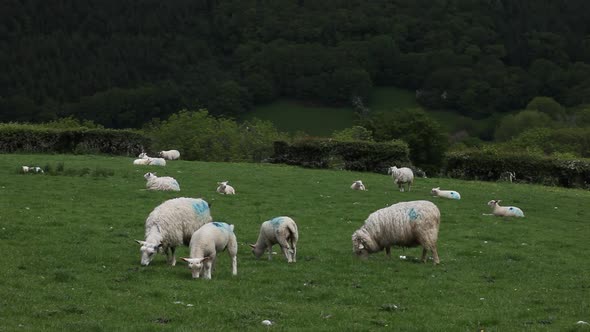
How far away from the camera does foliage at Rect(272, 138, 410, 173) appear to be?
53.3 m

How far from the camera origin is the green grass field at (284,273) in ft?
46.3

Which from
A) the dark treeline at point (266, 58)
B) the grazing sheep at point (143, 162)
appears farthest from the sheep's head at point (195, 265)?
the dark treeline at point (266, 58)

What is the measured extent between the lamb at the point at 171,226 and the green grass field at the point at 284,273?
46 centimetres

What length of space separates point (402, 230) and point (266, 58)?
6493 inches

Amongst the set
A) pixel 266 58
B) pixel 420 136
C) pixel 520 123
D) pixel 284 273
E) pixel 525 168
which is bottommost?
pixel 284 273

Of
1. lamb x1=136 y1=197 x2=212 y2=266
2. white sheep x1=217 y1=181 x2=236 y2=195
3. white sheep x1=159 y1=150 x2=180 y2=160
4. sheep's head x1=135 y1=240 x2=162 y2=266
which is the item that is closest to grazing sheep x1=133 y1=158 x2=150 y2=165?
white sheep x1=159 y1=150 x2=180 y2=160

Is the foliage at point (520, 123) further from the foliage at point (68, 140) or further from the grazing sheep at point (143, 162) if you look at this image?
the grazing sheep at point (143, 162)

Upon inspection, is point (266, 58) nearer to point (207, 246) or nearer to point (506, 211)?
point (506, 211)

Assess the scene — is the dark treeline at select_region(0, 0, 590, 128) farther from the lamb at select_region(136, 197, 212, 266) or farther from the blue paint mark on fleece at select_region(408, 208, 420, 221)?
the blue paint mark on fleece at select_region(408, 208, 420, 221)

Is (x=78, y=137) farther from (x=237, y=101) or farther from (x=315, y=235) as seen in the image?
(x=237, y=101)

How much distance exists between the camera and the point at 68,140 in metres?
53.3

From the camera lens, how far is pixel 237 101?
163m

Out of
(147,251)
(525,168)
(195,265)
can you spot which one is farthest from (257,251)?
(525,168)

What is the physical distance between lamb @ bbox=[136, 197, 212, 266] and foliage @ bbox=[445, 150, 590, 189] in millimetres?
37329
